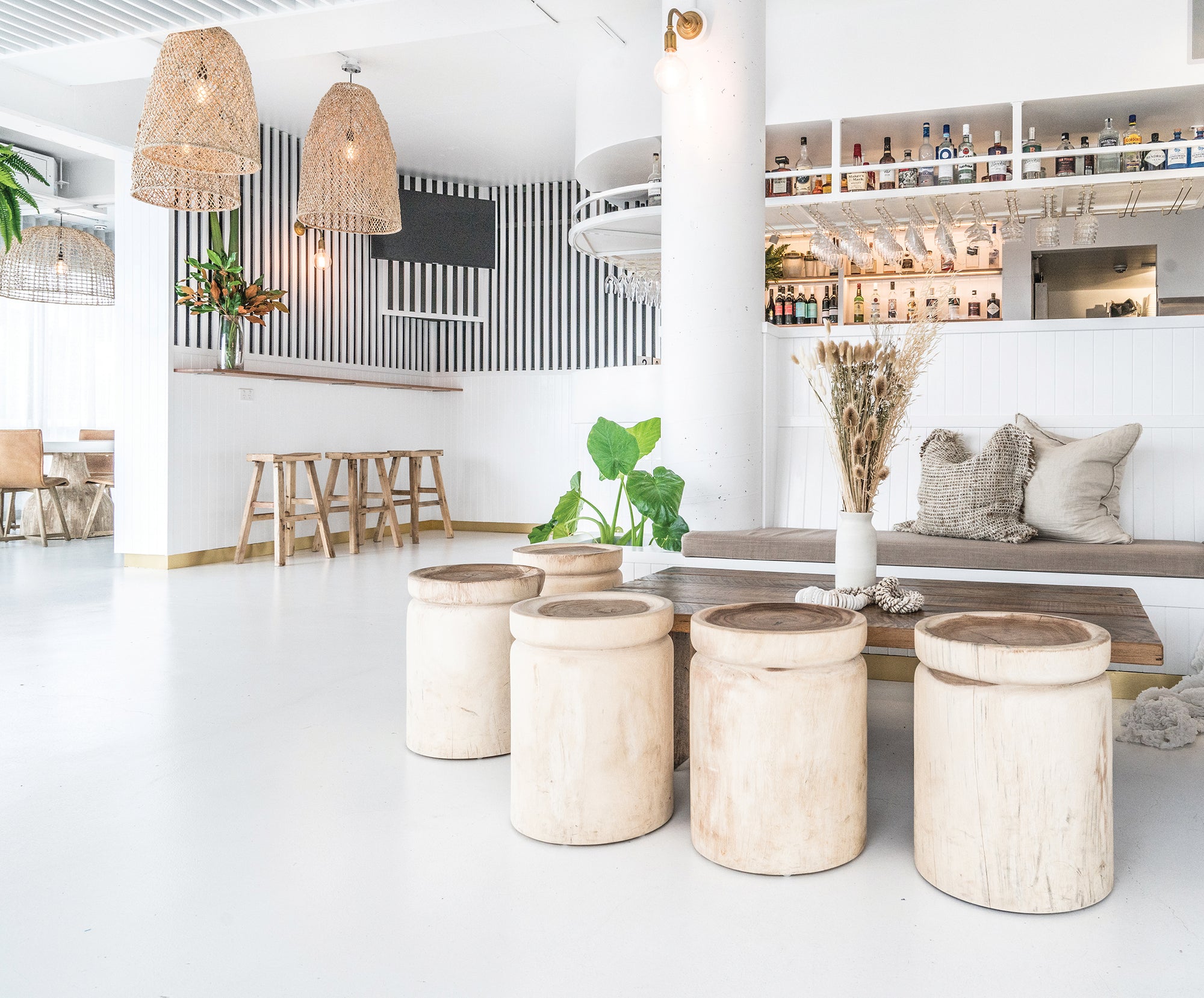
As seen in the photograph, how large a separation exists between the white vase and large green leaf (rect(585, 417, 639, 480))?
1746 mm

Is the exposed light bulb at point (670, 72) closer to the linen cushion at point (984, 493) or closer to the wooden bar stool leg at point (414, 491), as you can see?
the linen cushion at point (984, 493)

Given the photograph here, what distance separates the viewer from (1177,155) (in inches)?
212

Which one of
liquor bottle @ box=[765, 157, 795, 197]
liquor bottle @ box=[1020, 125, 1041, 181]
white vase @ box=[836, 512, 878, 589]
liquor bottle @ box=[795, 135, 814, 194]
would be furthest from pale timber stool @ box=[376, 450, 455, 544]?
white vase @ box=[836, 512, 878, 589]

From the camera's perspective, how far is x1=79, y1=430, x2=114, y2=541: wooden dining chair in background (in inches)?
334

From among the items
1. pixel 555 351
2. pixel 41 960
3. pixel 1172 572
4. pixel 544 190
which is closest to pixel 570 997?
pixel 41 960

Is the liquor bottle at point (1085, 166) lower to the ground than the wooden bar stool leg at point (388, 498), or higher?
higher

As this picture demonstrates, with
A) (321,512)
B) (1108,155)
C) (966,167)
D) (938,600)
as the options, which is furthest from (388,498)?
(938,600)

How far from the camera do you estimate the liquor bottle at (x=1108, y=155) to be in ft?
18.1

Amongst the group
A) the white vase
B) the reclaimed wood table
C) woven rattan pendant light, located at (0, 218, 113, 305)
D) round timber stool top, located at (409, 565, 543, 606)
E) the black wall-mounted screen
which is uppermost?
the black wall-mounted screen

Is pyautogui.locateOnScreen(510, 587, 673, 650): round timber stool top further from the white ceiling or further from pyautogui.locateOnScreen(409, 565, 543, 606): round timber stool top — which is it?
the white ceiling

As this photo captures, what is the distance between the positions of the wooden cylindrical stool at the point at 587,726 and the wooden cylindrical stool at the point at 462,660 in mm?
415

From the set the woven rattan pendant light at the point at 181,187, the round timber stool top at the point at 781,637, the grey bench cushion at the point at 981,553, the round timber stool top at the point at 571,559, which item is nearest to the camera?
the round timber stool top at the point at 781,637

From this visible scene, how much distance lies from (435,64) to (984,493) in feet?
15.6

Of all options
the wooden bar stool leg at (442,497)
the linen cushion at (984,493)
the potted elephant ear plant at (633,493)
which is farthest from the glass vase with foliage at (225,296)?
the linen cushion at (984,493)
